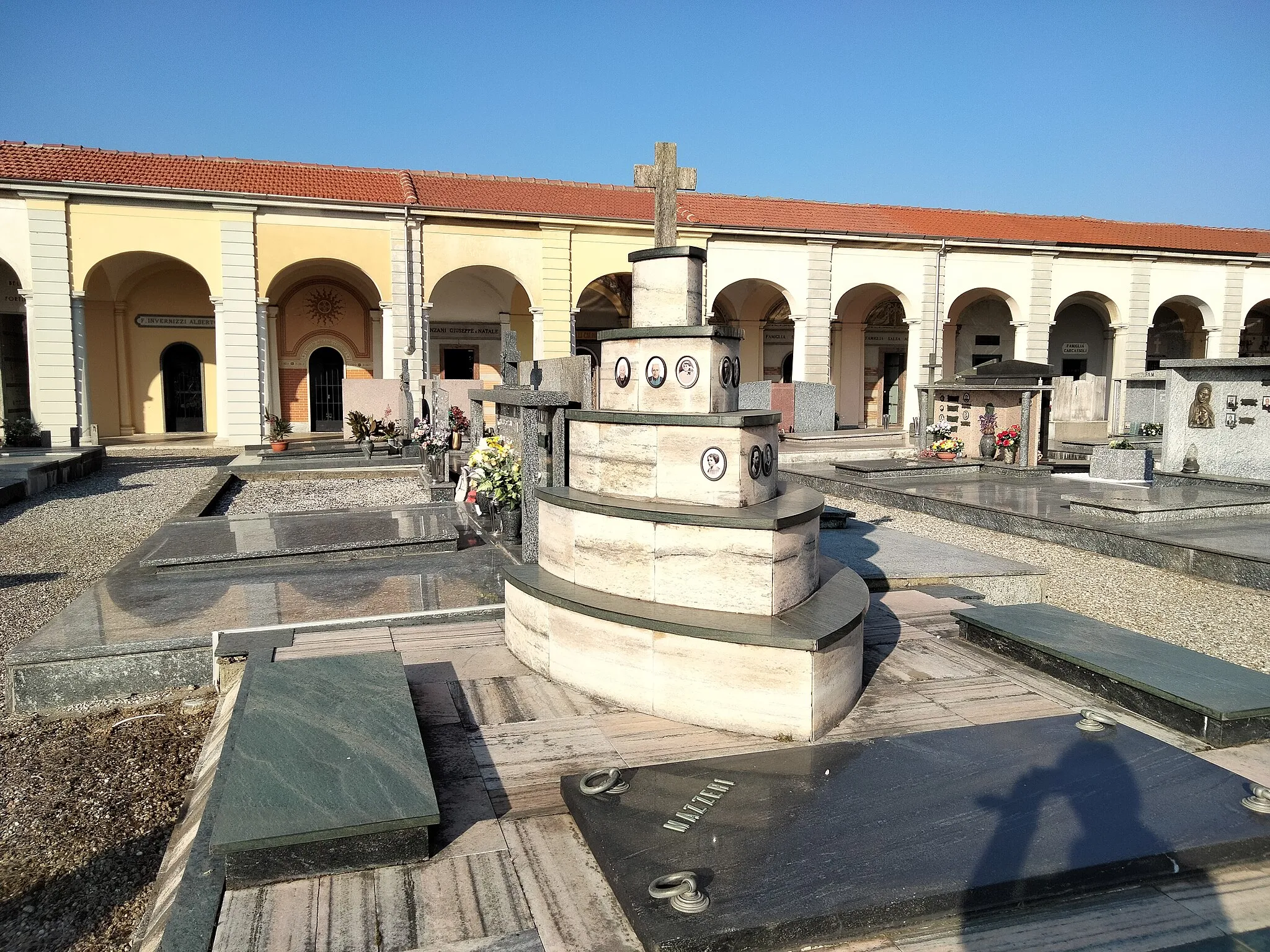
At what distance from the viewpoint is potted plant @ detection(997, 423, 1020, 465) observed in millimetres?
16297

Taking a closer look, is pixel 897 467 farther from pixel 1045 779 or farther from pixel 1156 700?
pixel 1045 779

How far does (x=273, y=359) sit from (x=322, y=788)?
22.2 metres

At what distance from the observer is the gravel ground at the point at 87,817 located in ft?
10.5

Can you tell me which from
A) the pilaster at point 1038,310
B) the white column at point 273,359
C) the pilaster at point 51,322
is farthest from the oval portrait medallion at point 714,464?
the pilaster at point 1038,310

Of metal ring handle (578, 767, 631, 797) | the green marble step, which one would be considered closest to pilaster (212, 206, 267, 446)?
the green marble step

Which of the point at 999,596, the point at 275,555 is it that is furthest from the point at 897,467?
the point at 275,555

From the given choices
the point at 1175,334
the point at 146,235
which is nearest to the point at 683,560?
the point at 146,235

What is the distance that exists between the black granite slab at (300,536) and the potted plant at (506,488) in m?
0.50

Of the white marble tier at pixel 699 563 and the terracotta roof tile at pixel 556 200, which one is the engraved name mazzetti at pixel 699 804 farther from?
the terracotta roof tile at pixel 556 200

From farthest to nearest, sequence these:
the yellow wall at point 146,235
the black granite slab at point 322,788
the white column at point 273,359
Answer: the white column at point 273,359 < the yellow wall at point 146,235 < the black granite slab at point 322,788

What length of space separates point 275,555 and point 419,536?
4.20 feet

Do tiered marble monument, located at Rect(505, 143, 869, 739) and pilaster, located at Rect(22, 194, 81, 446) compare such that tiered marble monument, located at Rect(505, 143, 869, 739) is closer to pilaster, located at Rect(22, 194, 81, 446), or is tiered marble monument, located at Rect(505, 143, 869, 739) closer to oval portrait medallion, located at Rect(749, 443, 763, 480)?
oval portrait medallion, located at Rect(749, 443, 763, 480)

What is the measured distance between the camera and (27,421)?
1742 centimetres

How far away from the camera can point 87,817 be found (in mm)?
3900
